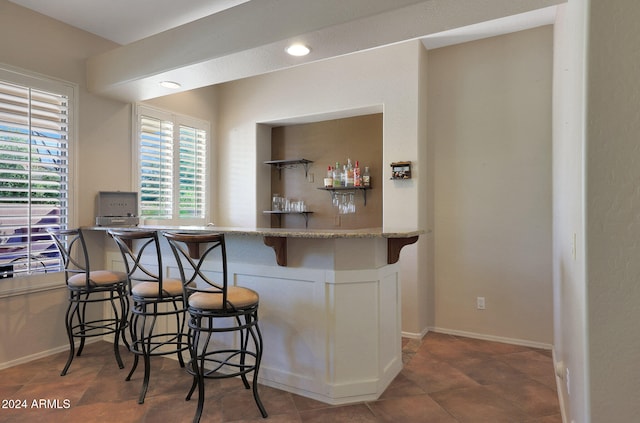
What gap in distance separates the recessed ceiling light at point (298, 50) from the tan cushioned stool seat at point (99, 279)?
2218mm

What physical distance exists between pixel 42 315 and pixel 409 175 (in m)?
3.57

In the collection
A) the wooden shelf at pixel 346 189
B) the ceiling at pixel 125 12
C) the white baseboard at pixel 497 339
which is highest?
the ceiling at pixel 125 12

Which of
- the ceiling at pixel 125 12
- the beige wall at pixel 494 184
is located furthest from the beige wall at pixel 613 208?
the ceiling at pixel 125 12

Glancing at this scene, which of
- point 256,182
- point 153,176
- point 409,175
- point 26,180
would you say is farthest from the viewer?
point 256,182

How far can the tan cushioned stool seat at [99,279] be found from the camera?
280 cm

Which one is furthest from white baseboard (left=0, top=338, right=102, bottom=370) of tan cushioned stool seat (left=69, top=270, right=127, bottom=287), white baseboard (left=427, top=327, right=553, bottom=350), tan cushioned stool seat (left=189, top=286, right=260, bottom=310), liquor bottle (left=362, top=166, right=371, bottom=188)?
white baseboard (left=427, top=327, right=553, bottom=350)

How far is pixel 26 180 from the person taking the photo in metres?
2.96

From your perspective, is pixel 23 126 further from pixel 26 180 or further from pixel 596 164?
pixel 596 164

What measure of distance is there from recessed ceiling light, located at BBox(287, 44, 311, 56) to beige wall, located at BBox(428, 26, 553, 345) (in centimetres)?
181

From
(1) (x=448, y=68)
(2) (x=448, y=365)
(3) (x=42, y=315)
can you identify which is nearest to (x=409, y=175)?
(1) (x=448, y=68)

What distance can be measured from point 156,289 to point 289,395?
1.16 metres

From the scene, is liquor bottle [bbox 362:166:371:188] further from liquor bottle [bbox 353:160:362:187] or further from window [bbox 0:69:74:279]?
window [bbox 0:69:74:279]

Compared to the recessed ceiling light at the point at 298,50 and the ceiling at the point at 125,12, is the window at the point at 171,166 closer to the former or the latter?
the ceiling at the point at 125,12

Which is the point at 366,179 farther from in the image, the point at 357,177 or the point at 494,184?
the point at 494,184
